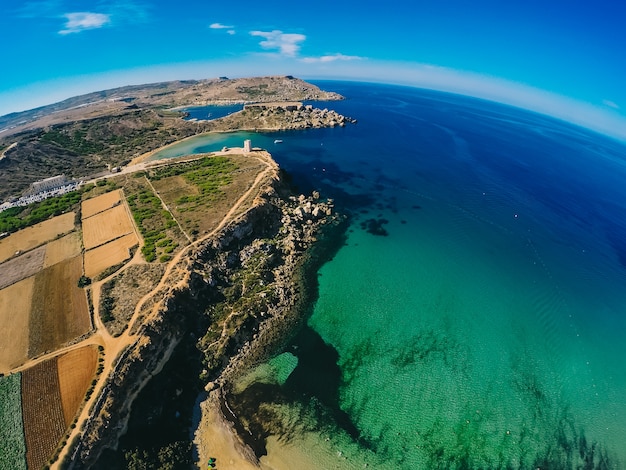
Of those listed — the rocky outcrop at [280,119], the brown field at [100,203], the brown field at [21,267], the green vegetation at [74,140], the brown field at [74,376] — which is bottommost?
the brown field at [74,376]

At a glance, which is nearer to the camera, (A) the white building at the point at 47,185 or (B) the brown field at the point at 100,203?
(B) the brown field at the point at 100,203

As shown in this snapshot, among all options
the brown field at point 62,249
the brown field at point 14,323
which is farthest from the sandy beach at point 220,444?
the brown field at point 62,249

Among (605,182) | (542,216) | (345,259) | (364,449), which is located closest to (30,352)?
(364,449)

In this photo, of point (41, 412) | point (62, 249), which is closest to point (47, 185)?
point (62, 249)

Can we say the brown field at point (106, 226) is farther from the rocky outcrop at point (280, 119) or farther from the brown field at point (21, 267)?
the rocky outcrop at point (280, 119)

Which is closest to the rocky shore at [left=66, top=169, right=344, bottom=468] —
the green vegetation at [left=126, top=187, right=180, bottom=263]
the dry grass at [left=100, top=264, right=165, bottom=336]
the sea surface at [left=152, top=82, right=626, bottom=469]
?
the dry grass at [left=100, top=264, right=165, bottom=336]

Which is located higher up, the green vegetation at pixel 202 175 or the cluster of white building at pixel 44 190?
the green vegetation at pixel 202 175

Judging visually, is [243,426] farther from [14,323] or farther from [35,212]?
[35,212]

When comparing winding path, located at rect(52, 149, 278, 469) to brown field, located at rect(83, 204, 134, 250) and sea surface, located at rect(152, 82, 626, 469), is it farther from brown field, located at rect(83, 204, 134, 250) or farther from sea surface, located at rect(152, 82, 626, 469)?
sea surface, located at rect(152, 82, 626, 469)
